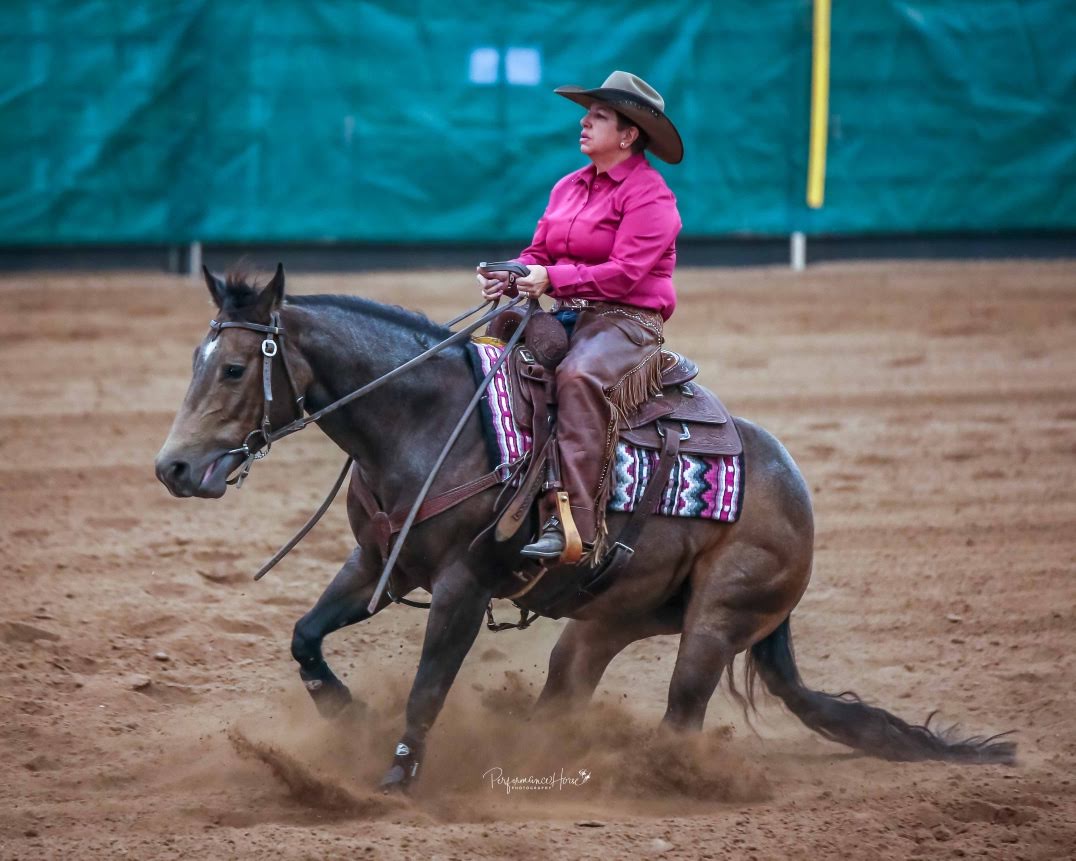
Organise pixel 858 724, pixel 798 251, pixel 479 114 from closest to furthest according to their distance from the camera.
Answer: pixel 858 724, pixel 479 114, pixel 798 251

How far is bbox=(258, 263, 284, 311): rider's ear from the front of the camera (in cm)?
418

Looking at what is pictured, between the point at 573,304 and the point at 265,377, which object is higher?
the point at 573,304

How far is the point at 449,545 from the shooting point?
4488 mm

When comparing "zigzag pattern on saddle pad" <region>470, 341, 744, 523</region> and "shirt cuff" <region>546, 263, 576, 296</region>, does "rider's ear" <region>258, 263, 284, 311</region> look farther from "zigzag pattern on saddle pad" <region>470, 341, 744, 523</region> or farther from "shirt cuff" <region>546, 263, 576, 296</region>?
"shirt cuff" <region>546, 263, 576, 296</region>

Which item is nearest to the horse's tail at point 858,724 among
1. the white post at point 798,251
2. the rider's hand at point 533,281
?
the rider's hand at point 533,281

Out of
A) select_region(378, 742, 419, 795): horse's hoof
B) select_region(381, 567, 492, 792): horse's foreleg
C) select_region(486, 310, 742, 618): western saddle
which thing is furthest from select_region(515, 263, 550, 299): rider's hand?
select_region(378, 742, 419, 795): horse's hoof

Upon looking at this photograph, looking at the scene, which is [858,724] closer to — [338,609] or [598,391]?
[598,391]

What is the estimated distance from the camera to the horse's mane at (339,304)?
426 centimetres

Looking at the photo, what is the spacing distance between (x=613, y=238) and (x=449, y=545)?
120cm

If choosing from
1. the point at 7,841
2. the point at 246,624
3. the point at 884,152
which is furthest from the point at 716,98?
the point at 7,841

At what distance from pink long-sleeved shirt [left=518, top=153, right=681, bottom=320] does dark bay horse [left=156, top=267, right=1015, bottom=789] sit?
0.51 m

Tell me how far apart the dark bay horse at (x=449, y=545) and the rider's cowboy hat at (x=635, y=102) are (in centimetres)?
98

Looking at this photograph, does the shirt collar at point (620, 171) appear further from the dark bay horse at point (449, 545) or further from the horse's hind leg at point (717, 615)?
the horse's hind leg at point (717, 615)

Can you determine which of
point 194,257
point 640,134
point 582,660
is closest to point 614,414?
point 640,134
